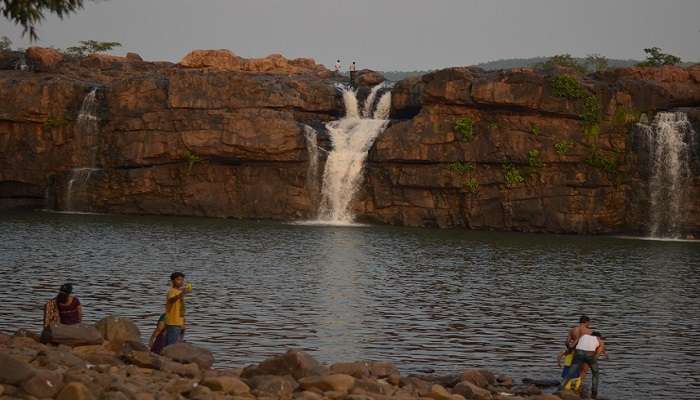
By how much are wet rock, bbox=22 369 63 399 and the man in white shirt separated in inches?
472

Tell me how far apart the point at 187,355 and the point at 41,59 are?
60.4 meters

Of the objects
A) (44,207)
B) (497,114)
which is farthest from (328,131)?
(44,207)

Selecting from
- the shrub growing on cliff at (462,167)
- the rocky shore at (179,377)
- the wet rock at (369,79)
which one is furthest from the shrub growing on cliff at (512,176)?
the rocky shore at (179,377)

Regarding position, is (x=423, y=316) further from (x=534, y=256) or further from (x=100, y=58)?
(x=100, y=58)

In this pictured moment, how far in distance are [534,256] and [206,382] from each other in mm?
36117

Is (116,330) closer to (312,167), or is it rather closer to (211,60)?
(312,167)

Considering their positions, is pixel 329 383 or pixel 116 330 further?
pixel 116 330

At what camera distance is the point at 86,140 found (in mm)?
74688

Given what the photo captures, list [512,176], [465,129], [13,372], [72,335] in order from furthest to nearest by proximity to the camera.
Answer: [465,129] → [512,176] → [72,335] → [13,372]

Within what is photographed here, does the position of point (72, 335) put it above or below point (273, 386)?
above

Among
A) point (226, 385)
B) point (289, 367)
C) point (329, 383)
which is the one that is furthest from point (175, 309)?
point (329, 383)

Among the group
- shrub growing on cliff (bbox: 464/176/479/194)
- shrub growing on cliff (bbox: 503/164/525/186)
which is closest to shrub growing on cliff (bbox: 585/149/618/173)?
shrub growing on cliff (bbox: 503/164/525/186)

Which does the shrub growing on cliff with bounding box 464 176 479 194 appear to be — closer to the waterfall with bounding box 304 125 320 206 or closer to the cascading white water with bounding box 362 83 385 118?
the waterfall with bounding box 304 125 320 206

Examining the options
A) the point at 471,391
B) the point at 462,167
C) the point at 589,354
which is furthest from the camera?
the point at 462,167
